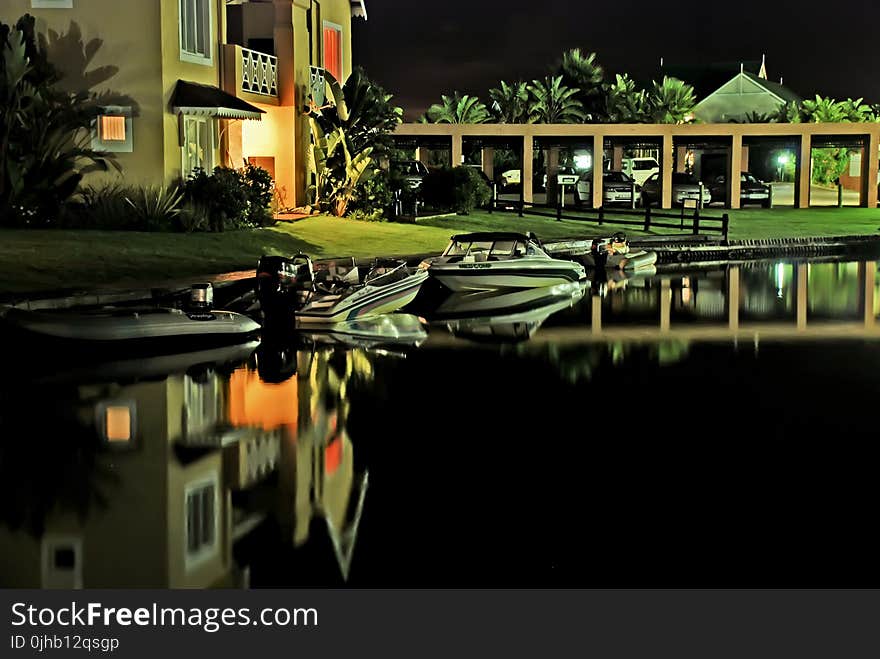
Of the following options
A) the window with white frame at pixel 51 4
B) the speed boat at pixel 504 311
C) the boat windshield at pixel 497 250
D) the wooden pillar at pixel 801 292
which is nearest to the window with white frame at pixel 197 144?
the window with white frame at pixel 51 4

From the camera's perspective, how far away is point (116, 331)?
17875 mm

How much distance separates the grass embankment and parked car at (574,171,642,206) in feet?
47.0

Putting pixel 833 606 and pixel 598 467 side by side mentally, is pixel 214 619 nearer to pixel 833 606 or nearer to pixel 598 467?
pixel 833 606

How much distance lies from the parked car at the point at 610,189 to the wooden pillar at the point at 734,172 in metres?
4.26

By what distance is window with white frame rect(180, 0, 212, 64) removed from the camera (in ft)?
114

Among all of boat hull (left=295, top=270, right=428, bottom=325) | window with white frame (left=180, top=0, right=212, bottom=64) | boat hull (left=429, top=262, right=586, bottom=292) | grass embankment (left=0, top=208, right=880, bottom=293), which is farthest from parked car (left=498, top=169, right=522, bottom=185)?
boat hull (left=295, top=270, right=428, bottom=325)

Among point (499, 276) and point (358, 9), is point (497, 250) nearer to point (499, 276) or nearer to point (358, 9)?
point (499, 276)

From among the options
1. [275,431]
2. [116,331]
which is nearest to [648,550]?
[275,431]

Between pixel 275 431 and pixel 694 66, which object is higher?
pixel 694 66

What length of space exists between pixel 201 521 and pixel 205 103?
86.6 ft

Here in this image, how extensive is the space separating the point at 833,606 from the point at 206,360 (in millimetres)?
11026

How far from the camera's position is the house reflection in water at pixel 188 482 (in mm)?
7977

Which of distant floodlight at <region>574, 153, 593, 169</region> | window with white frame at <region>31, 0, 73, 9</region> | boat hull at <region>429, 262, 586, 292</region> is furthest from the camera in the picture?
distant floodlight at <region>574, 153, 593, 169</region>

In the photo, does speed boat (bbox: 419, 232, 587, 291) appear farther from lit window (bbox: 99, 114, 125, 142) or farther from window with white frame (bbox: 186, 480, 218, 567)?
window with white frame (bbox: 186, 480, 218, 567)
